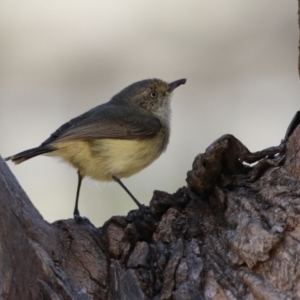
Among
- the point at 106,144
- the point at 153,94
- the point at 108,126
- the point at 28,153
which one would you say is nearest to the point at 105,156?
the point at 106,144

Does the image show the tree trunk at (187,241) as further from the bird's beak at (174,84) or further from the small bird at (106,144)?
the bird's beak at (174,84)

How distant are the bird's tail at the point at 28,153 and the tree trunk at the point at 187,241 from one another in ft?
3.43

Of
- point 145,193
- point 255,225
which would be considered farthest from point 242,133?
point 255,225

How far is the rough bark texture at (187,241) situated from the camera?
2.69 meters

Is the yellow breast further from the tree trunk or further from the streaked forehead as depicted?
the tree trunk

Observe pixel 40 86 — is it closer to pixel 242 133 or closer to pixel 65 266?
pixel 242 133

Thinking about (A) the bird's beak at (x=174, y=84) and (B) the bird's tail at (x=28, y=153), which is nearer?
(B) the bird's tail at (x=28, y=153)

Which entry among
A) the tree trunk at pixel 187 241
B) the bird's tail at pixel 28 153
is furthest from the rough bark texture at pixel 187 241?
the bird's tail at pixel 28 153

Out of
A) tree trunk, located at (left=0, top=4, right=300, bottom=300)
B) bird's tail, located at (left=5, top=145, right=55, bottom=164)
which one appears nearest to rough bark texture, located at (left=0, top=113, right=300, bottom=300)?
tree trunk, located at (left=0, top=4, right=300, bottom=300)

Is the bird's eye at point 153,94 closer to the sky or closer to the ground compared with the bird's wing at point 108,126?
closer to the sky

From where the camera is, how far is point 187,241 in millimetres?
3045

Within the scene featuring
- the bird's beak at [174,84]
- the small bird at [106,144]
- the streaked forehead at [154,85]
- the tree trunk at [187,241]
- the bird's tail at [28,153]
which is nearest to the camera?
the tree trunk at [187,241]

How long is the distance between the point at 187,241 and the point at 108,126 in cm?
169

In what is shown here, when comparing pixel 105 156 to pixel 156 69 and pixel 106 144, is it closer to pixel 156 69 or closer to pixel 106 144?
pixel 106 144
